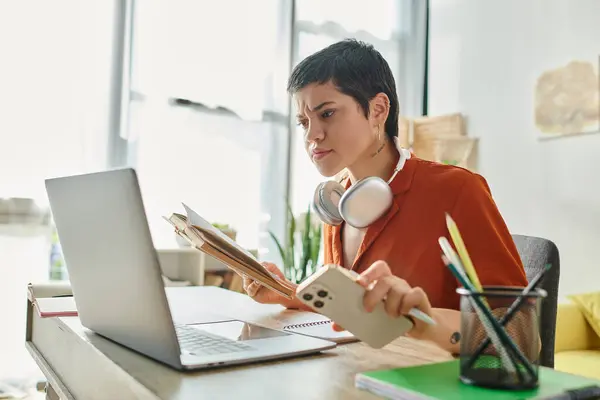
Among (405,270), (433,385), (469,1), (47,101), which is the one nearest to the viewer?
(433,385)

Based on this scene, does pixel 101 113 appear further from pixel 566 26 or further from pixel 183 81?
pixel 566 26

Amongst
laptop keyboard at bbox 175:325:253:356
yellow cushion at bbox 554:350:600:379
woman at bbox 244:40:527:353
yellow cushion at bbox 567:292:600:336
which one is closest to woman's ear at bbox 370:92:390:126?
woman at bbox 244:40:527:353

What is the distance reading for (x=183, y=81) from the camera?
11.6 ft

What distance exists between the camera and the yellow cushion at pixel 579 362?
2.28 m

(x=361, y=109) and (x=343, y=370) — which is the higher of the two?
(x=361, y=109)

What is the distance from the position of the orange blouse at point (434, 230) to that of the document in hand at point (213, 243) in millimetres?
372

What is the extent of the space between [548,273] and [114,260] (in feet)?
3.26

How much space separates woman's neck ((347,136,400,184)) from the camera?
4.75 feet

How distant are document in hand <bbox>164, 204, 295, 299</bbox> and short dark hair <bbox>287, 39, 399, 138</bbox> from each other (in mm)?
550

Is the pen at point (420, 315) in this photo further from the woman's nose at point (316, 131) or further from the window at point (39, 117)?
the window at point (39, 117)

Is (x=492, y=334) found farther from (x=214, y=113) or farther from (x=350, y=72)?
(x=214, y=113)

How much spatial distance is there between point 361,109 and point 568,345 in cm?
193

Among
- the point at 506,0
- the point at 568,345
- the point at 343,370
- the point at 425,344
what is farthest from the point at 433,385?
the point at 506,0

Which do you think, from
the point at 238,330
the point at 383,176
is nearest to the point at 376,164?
the point at 383,176
